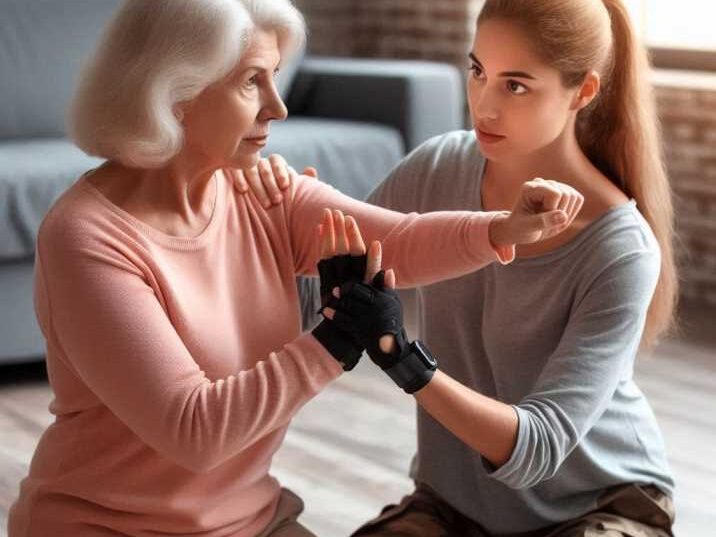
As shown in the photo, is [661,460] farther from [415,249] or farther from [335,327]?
[335,327]

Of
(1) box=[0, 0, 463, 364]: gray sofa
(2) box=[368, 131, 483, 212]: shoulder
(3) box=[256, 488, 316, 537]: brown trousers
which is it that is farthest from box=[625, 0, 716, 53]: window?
(3) box=[256, 488, 316, 537]: brown trousers

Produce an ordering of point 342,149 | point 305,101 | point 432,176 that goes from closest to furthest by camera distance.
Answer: point 432,176, point 342,149, point 305,101

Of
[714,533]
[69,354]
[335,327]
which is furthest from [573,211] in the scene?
[714,533]

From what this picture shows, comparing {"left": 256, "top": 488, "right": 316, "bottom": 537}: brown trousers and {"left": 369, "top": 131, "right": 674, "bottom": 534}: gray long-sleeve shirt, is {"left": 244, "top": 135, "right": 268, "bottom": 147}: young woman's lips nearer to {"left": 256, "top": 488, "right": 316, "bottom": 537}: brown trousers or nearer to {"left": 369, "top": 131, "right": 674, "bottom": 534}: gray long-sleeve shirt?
{"left": 369, "top": 131, "right": 674, "bottom": 534}: gray long-sleeve shirt

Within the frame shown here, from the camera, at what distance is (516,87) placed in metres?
1.72

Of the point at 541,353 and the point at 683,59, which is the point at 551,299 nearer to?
the point at 541,353

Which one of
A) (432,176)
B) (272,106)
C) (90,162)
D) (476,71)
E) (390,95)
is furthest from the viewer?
(390,95)

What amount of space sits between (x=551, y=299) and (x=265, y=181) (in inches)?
16.6

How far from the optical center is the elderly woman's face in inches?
58.2

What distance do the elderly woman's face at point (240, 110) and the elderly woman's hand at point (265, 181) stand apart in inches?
5.2

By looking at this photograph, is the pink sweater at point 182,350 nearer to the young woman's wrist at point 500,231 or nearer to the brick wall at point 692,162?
the young woman's wrist at point 500,231

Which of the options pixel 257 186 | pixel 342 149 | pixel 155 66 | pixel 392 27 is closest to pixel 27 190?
pixel 342 149

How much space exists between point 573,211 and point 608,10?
389 millimetres

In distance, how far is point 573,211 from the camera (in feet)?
5.08
